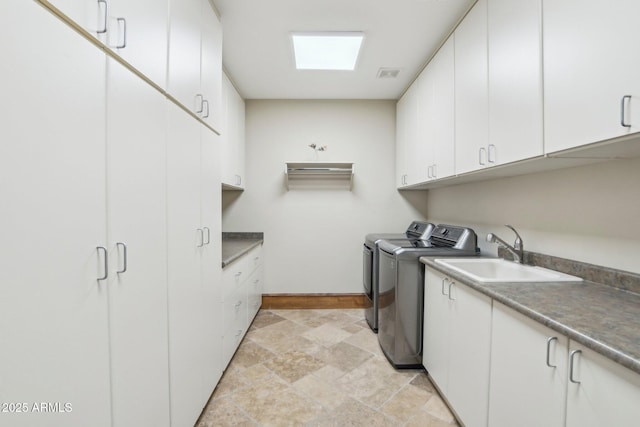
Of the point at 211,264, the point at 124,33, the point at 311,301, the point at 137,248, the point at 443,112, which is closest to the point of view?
the point at 124,33

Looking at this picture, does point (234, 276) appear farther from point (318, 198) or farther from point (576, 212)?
point (576, 212)

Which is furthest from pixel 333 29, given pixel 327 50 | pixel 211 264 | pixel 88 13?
pixel 211 264

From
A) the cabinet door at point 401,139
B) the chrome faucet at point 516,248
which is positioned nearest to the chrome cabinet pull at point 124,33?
the chrome faucet at point 516,248

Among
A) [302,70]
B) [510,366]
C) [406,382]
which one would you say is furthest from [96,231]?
[302,70]

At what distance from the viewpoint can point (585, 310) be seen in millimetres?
952

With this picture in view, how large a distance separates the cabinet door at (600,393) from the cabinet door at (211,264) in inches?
65.4

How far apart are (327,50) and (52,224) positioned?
232 centimetres

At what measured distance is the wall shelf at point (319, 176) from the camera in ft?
10.7

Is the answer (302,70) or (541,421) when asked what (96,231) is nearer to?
(541,421)

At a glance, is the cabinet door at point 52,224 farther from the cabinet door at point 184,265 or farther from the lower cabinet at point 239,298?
the lower cabinet at point 239,298

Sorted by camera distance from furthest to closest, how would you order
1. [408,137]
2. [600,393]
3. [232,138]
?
[408,137], [232,138], [600,393]

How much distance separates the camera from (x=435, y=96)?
7.37 ft

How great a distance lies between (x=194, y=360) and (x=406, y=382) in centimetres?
147

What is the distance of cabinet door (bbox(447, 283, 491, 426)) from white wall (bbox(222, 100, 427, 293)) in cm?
185
